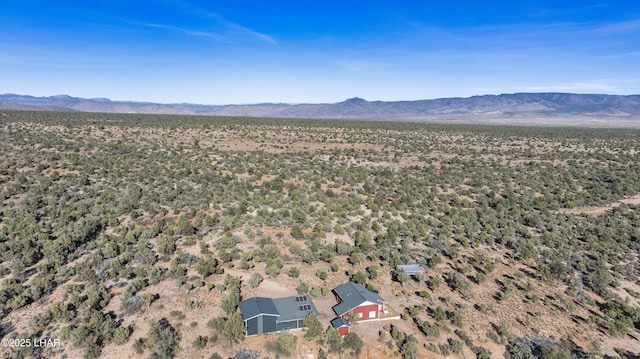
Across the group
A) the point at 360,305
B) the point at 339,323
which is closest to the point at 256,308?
the point at 339,323

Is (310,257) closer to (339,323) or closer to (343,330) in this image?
(339,323)

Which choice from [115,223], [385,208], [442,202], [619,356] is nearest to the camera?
[619,356]

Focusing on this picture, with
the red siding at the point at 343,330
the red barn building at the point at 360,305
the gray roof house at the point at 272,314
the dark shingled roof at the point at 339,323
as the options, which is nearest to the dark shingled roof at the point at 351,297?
the red barn building at the point at 360,305

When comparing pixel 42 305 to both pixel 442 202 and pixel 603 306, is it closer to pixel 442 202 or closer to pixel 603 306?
pixel 603 306

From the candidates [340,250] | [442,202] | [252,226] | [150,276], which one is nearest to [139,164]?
[252,226]

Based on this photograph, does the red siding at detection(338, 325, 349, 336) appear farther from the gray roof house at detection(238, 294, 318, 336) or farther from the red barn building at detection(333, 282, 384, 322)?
the gray roof house at detection(238, 294, 318, 336)

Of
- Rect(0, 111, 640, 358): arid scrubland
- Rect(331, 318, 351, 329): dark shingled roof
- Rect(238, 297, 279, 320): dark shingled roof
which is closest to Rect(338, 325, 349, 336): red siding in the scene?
Rect(331, 318, 351, 329): dark shingled roof

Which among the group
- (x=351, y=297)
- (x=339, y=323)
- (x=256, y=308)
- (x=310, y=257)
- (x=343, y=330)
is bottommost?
(x=343, y=330)
